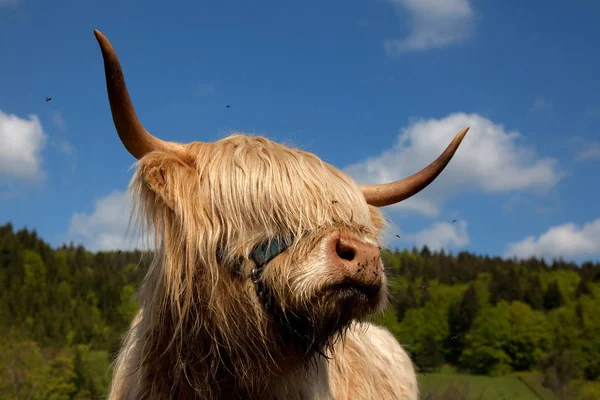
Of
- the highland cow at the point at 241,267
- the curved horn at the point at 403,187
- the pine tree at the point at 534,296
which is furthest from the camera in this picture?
the pine tree at the point at 534,296

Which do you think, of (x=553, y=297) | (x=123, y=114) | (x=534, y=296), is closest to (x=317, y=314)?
(x=123, y=114)

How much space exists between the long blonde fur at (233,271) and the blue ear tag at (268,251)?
0.03 meters

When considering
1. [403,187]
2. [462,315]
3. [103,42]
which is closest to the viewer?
[103,42]

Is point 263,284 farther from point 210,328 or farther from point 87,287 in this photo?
point 87,287

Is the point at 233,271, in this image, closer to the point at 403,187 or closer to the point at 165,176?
the point at 165,176

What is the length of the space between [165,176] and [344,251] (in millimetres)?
908

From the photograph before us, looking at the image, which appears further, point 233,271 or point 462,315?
point 462,315

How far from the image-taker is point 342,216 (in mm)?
2814

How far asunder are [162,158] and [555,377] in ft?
20.0

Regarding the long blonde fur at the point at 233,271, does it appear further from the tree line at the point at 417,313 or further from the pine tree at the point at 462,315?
the pine tree at the point at 462,315

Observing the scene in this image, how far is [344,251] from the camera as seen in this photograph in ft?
8.46

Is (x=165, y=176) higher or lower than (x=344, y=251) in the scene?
higher

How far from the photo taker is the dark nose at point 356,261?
2518 mm

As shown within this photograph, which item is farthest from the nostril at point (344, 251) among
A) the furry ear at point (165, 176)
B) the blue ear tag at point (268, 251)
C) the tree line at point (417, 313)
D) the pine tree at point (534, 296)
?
the pine tree at point (534, 296)
